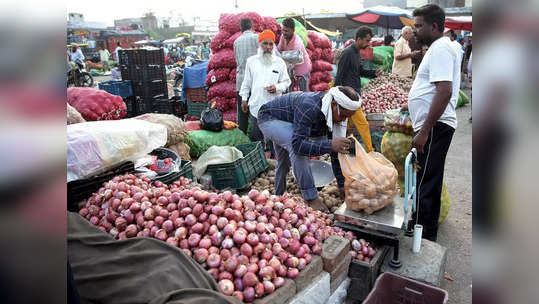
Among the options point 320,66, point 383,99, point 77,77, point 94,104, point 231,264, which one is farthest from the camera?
point 77,77

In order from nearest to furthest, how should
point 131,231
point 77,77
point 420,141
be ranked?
point 131,231
point 420,141
point 77,77

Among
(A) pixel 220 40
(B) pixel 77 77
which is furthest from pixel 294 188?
(B) pixel 77 77

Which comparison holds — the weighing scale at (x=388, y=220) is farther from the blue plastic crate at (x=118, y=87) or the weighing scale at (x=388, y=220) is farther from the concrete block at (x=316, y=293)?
the blue plastic crate at (x=118, y=87)

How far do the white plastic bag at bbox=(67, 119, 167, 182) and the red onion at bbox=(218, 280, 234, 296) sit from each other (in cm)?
154

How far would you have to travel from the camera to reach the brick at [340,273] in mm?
2232

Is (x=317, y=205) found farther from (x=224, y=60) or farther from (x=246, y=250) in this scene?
(x=224, y=60)

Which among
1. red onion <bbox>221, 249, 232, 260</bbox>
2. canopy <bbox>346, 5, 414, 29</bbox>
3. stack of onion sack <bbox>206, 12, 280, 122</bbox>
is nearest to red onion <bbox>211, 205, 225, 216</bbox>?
red onion <bbox>221, 249, 232, 260</bbox>

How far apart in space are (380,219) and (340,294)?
0.60 m

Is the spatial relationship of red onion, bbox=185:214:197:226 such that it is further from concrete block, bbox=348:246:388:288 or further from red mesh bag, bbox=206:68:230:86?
red mesh bag, bbox=206:68:230:86

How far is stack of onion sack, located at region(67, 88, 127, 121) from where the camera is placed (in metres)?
4.12

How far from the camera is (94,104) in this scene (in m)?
4.19
